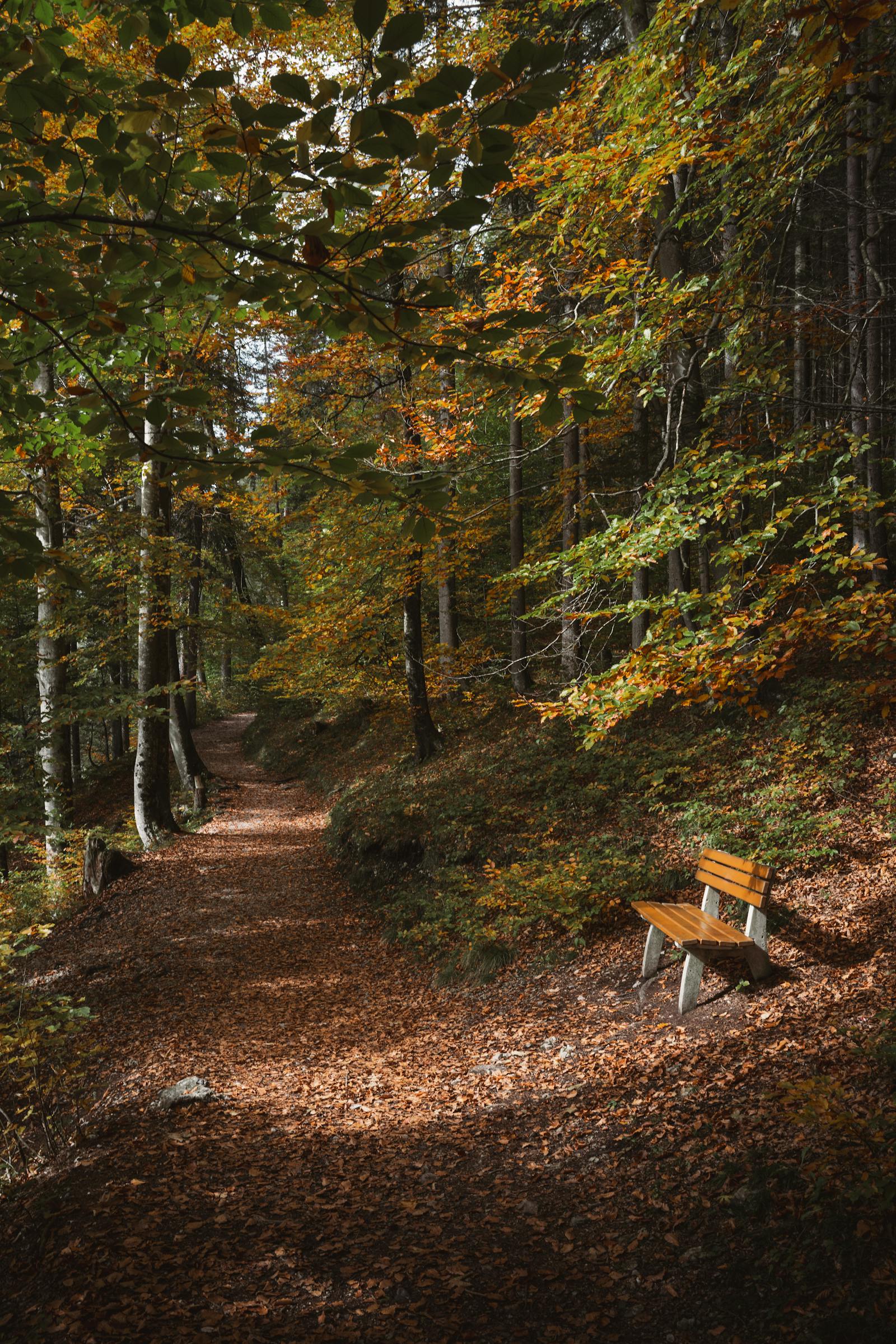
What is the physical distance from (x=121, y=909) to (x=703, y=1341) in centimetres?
828

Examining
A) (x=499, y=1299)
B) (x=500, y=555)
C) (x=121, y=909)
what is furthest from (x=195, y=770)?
(x=499, y=1299)

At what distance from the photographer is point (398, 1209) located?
3.55 metres

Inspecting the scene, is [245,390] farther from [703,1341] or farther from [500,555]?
[703,1341]

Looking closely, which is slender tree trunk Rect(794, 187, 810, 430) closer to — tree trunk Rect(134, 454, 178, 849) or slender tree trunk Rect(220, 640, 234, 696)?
tree trunk Rect(134, 454, 178, 849)

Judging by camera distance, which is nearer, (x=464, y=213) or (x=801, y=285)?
(x=464, y=213)

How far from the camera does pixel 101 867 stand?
995 cm

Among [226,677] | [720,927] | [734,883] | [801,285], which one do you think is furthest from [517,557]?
[226,677]

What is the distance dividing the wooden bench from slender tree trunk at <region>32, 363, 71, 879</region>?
21.0 feet

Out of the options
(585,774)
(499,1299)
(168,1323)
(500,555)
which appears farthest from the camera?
(500,555)

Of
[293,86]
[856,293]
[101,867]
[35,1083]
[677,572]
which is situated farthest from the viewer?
[101,867]

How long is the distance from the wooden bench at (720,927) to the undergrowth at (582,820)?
3.91 feet

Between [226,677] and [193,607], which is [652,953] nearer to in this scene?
[193,607]

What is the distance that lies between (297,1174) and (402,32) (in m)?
4.67

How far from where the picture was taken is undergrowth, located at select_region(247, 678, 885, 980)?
21.7 feet
